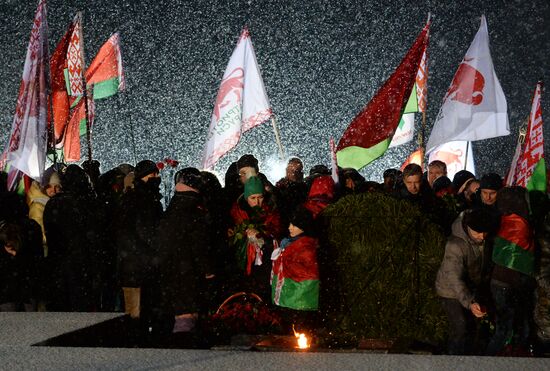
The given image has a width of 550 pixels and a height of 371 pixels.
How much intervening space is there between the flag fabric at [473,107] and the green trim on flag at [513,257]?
11.0 feet

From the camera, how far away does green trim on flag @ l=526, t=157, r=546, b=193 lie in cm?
962

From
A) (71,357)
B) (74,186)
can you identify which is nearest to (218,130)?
(74,186)

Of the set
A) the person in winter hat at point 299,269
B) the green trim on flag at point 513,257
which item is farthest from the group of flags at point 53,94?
the green trim on flag at point 513,257

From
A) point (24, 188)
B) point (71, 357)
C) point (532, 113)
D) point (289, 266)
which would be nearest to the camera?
point (71, 357)

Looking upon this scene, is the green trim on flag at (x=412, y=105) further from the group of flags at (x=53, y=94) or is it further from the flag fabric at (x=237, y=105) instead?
the group of flags at (x=53, y=94)

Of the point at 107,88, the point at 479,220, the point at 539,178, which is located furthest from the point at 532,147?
the point at 107,88

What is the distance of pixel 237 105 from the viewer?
1202 centimetres

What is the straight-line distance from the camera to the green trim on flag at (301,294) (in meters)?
7.77

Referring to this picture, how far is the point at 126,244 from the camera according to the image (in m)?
8.70

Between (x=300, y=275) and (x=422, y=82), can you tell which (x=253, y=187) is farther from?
(x=422, y=82)

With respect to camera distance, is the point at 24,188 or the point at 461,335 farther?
the point at 24,188

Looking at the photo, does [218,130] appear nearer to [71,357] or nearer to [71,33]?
[71,33]

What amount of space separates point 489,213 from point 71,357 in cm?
418

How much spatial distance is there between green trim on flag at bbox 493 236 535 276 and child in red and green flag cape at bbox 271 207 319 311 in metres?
1.59
